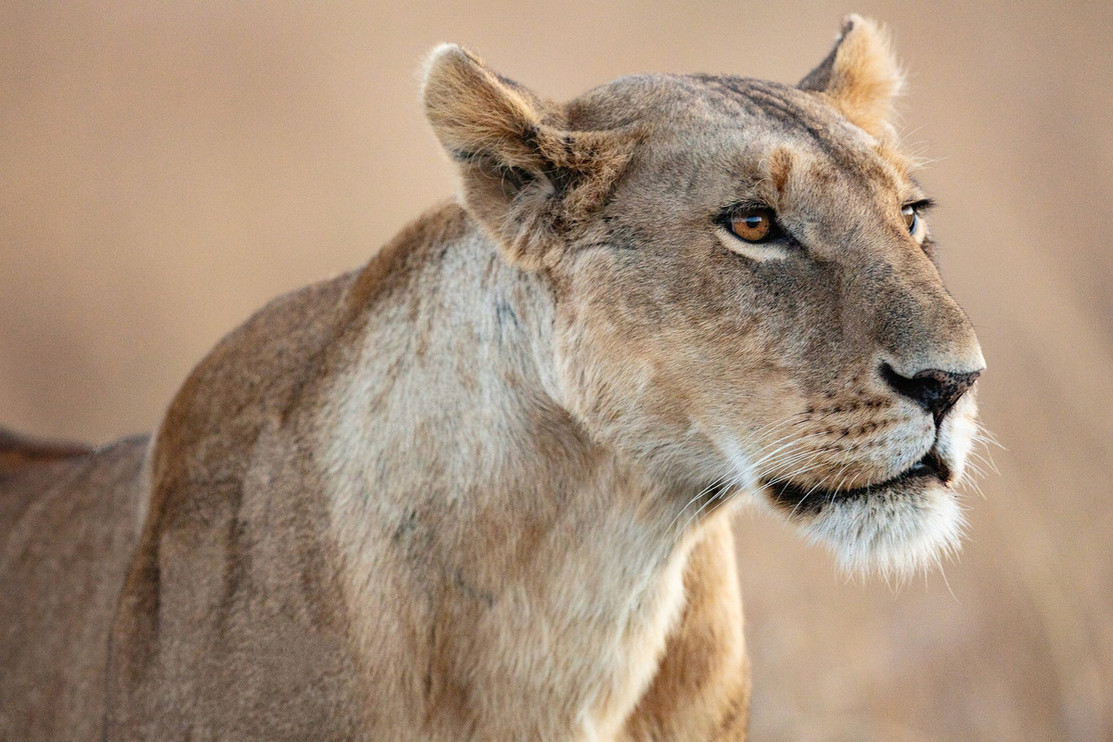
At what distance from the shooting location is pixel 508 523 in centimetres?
291

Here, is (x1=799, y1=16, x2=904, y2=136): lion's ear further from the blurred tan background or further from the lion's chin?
the blurred tan background

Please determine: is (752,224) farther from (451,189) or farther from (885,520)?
(451,189)

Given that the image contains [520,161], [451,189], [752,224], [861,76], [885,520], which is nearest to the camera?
[885,520]

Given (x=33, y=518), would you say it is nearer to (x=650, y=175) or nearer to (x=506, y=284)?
(x=506, y=284)

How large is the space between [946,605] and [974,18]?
258 inches

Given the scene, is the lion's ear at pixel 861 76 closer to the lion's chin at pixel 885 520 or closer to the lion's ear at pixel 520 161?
the lion's ear at pixel 520 161

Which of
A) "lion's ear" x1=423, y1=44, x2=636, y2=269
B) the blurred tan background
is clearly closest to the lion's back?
"lion's ear" x1=423, y1=44, x2=636, y2=269

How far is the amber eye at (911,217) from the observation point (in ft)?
9.81

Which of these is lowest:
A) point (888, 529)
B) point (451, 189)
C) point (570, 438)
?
point (451, 189)

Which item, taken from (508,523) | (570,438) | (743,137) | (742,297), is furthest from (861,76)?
(508,523)

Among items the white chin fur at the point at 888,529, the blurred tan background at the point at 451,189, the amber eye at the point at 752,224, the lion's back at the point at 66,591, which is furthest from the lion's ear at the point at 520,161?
the blurred tan background at the point at 451,189

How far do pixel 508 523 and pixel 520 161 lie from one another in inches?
36.9

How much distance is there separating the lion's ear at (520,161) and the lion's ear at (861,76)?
969 millimetres

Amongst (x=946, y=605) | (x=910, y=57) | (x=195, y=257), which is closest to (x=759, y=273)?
(x=946, y=605)
